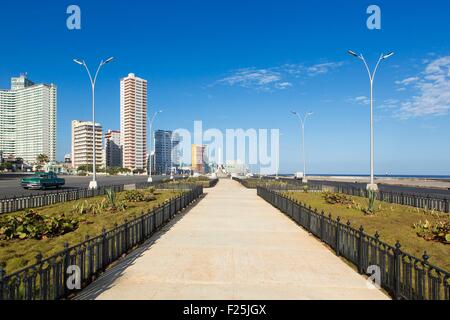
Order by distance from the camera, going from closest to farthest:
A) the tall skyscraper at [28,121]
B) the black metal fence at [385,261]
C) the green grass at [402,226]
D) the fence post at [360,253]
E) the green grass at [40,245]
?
the black metal fence at [385,261] → the fence post at [360,253] → the green grass at [40,245] → the green grass at [402,226] → the tall skyscraper at [28,121]

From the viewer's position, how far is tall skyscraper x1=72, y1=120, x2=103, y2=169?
166 m

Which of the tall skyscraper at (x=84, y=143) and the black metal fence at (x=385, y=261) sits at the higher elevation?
the tall skyscraper at (x=84, y=143)

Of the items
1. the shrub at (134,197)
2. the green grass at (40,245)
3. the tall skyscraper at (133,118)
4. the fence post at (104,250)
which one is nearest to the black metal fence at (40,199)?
the shrub at (134,197)

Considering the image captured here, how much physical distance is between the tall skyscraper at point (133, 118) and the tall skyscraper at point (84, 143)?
1390 centimetres

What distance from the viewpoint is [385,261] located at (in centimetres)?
621

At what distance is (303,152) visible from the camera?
4641cm

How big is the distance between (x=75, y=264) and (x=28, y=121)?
718 feet

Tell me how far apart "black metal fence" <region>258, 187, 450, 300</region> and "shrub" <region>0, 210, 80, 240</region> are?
918 cm

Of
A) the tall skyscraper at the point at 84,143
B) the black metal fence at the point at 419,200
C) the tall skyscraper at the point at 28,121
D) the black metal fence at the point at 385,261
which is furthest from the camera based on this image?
the tall skyscraper at the point at 28,121

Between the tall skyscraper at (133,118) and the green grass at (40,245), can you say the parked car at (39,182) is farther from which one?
the tall skyscraper at (133,118)

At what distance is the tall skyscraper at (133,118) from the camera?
562 feet

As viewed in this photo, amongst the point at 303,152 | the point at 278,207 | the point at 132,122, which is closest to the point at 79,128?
the point at 132,122

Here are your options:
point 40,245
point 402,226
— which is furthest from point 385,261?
point 40,245

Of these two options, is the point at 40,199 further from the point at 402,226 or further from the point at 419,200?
the point at 419,200
